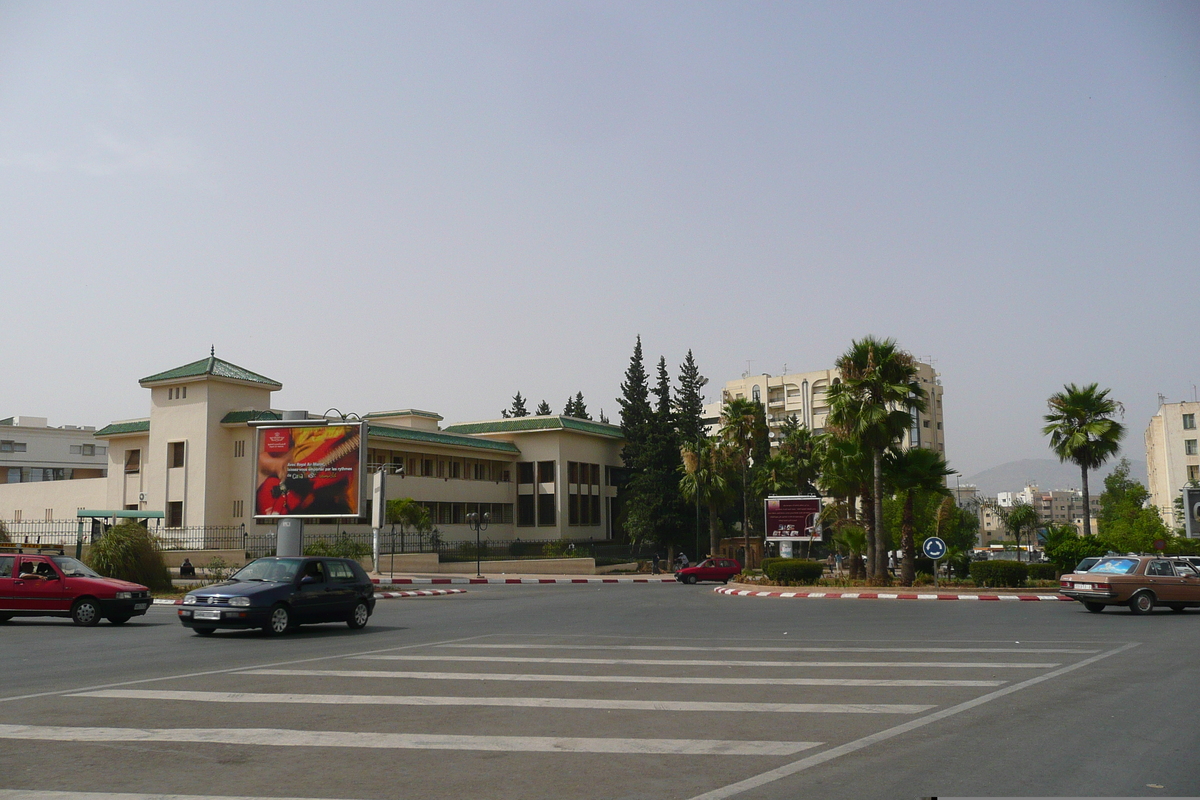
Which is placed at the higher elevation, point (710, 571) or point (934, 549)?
point (934, 549)

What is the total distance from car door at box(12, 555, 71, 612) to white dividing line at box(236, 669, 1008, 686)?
34.7ft

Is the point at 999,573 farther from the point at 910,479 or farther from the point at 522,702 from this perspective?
the point at 522,702

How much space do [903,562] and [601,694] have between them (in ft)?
79.9

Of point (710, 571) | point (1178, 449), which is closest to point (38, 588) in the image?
point (710, 571)

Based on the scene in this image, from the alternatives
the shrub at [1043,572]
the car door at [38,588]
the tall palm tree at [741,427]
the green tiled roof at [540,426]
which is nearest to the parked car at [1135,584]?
the shrub at [1043,572]

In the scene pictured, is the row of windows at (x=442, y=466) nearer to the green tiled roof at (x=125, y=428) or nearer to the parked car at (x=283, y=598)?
the green tiled roof at (x=125, y=428)

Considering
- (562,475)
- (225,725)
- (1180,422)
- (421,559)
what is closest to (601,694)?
(225,725)

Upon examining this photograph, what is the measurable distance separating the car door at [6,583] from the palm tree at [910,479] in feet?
82.7

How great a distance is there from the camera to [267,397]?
58.0 metres

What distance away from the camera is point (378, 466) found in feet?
189

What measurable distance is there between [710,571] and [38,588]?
31.5 meters

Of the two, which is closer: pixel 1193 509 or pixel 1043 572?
pixel 1043 572

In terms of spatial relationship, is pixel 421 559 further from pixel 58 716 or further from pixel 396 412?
pixel 58 716

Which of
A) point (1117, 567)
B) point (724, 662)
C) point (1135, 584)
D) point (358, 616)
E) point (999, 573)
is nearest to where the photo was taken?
point (724, 662)
